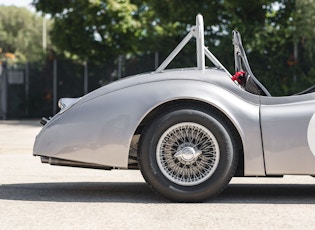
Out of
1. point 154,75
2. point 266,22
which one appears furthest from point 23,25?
point 154,75

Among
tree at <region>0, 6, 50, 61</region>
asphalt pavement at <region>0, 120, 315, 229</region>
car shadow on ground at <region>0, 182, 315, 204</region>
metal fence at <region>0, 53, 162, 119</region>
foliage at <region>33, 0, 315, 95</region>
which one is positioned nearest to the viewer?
asphalt pavement at <region>0, 120, 315, 229</region>

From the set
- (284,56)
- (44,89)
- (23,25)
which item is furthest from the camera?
(23,25)

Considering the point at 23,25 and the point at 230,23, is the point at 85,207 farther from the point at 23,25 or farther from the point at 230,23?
the point at 23,25

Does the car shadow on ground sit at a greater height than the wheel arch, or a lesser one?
lesser

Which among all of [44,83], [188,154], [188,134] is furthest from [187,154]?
[44,83]

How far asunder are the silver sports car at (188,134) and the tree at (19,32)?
76074 mm

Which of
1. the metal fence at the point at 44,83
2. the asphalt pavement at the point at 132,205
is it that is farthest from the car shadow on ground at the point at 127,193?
the metal fence at the point at 44,83

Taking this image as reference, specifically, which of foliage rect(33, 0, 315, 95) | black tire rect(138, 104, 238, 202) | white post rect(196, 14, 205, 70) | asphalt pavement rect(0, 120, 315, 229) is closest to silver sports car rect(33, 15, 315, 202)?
black tire rect(138, 104, 238, 202)

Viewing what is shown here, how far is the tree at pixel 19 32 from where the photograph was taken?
8325 centimetres

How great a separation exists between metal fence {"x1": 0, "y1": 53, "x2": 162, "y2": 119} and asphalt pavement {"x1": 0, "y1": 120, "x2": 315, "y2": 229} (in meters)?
21.0

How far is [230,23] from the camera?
24453 millimetres

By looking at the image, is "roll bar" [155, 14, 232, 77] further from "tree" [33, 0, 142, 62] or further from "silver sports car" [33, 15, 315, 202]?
"tree" [33, 0, 142, 62]

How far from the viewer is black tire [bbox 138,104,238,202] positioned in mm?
5945

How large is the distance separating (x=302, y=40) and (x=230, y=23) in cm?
270
